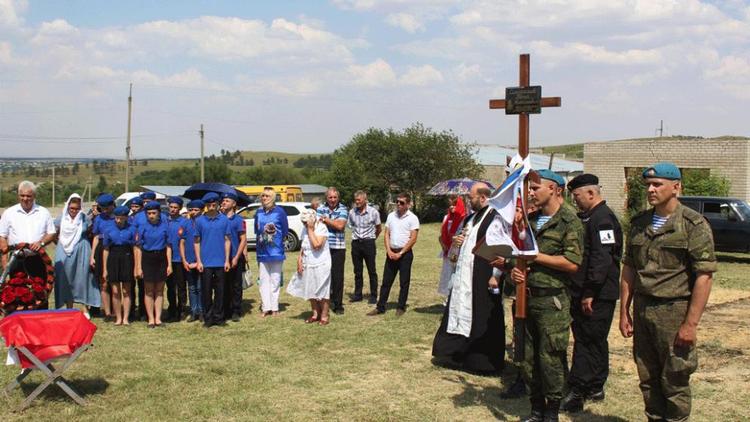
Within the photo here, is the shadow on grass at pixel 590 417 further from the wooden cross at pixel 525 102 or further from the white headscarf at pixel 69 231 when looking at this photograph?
the white headscarf at pixel 69 231

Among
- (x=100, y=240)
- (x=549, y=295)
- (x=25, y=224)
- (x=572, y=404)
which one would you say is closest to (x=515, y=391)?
(x=572, y=404)

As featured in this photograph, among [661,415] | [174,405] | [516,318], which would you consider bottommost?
[174,405]

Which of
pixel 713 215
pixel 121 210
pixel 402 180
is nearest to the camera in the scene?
pixel 121 210

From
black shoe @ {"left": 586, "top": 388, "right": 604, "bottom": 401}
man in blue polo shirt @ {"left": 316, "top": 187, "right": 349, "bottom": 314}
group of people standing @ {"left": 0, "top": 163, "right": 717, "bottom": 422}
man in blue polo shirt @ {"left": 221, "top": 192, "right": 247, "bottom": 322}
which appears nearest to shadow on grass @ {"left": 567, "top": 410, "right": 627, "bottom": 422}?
group of people standing @ {"left": 0, "top": 163, "right": 717, "bottom": 422}

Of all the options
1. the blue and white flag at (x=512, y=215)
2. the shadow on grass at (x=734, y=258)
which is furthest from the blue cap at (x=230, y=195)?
the shadow on grass at (x=734, y=258)

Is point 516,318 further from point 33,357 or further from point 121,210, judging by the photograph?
point 121,210

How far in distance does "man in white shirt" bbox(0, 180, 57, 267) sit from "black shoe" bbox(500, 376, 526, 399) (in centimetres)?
492

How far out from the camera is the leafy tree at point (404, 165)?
117ft

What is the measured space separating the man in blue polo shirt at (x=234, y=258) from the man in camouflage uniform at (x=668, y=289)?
18.4 feet

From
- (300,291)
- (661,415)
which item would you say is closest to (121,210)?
(300,291)

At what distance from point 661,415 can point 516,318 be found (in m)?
1.12

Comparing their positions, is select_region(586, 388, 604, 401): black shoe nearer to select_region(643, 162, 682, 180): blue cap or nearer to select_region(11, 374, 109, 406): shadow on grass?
select_region(643, 162, 682, 180): blue cap

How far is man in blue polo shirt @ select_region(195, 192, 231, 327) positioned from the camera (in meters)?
8.60

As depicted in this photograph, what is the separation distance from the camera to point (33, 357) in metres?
5.38
